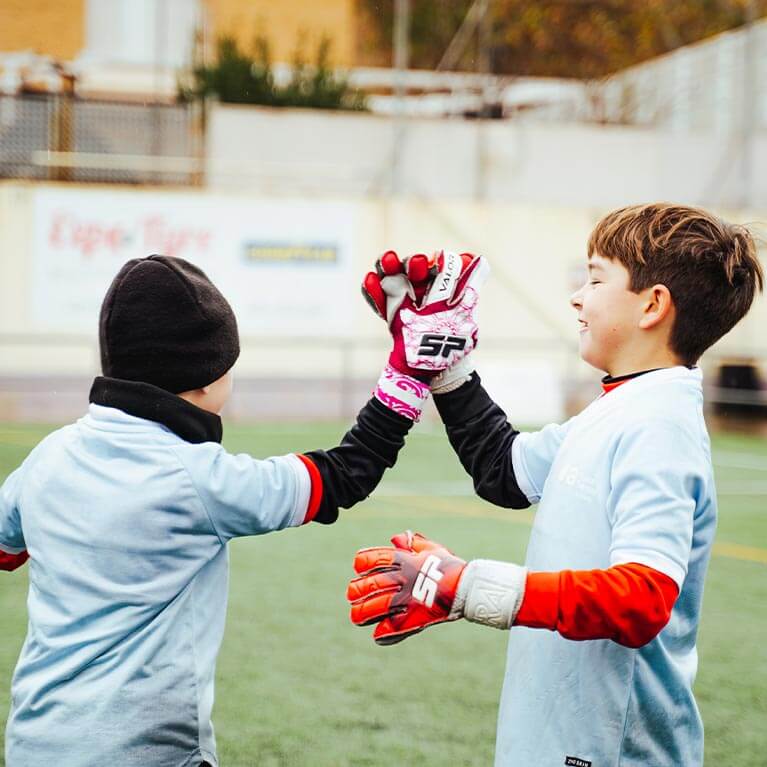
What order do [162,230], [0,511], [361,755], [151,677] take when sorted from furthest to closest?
[162,230] → [361,755] → [0,511] → [151,677]

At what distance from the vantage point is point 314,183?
22.5 metres

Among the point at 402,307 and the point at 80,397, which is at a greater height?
the point at 402,307

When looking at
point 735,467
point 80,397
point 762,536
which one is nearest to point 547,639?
point 762,536

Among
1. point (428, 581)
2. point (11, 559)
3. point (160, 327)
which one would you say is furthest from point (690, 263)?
point (11, 559)

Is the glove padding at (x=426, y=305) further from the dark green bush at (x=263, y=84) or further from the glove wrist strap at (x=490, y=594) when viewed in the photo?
the dark green bush at (x=263, y=84)

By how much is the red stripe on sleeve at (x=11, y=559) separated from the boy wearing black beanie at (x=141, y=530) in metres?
0.22

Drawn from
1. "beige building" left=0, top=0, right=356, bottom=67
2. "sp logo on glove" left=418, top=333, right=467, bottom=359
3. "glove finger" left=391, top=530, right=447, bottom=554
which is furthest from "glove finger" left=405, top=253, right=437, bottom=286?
"beige building" left=0, top=0, right=356, bottom=67

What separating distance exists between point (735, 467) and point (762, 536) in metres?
4.05

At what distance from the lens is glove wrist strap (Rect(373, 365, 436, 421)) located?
262 centimetres

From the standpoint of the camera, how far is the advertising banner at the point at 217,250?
19.7 meters

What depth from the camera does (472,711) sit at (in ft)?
14.9

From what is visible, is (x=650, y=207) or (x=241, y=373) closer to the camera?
(x=650, y=207)

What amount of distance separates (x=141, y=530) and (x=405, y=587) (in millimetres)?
533

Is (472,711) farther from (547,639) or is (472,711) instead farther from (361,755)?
(547,639)
